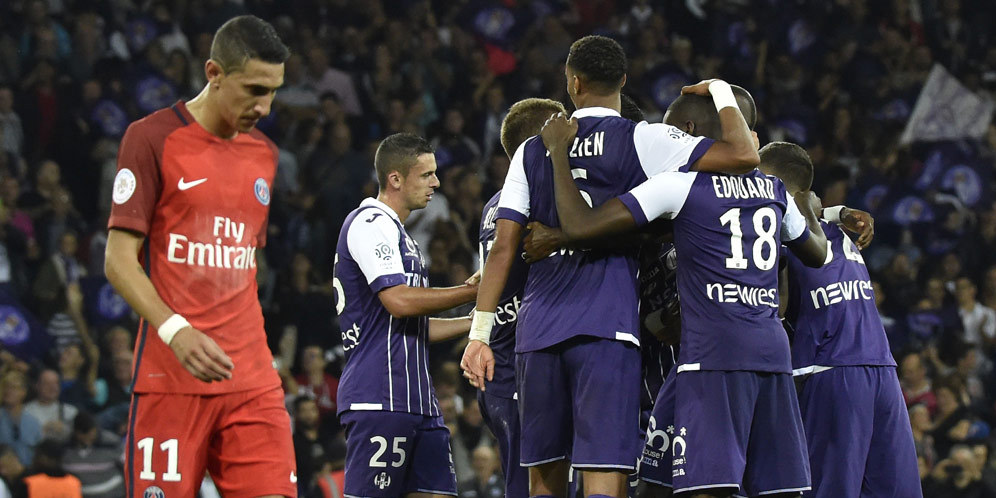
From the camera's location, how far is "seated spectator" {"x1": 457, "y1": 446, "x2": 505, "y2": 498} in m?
11.1

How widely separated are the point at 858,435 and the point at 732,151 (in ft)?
6.62

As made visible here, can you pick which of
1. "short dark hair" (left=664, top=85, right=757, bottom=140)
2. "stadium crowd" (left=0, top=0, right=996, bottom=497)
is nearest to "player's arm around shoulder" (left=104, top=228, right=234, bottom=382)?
"short dark hair" (left=664, top=85, right=757, bottom=140)

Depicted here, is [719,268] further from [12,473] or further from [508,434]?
[12,473]

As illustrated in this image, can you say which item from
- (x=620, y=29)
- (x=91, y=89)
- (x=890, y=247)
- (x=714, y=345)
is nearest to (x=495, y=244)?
(x=714, y=345)

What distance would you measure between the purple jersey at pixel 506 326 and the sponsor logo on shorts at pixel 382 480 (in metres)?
0.80

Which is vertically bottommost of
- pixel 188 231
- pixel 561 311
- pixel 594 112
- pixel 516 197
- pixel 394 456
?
pixel 394 456

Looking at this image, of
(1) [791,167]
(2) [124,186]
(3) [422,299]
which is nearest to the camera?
(2) [124,186]

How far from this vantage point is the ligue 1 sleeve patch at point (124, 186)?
4752mm

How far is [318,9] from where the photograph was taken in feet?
52.3

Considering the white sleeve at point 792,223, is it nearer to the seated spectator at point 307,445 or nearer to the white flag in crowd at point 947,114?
the seated spectator at point 307,445

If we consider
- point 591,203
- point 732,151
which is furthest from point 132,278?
point 732,151

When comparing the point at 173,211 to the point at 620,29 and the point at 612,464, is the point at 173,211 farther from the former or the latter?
the point at 620,29

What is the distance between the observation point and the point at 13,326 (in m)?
11.6

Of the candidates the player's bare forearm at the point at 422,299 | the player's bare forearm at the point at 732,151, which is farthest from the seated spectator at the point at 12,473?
the player's bare forearm at the point at 732,151
